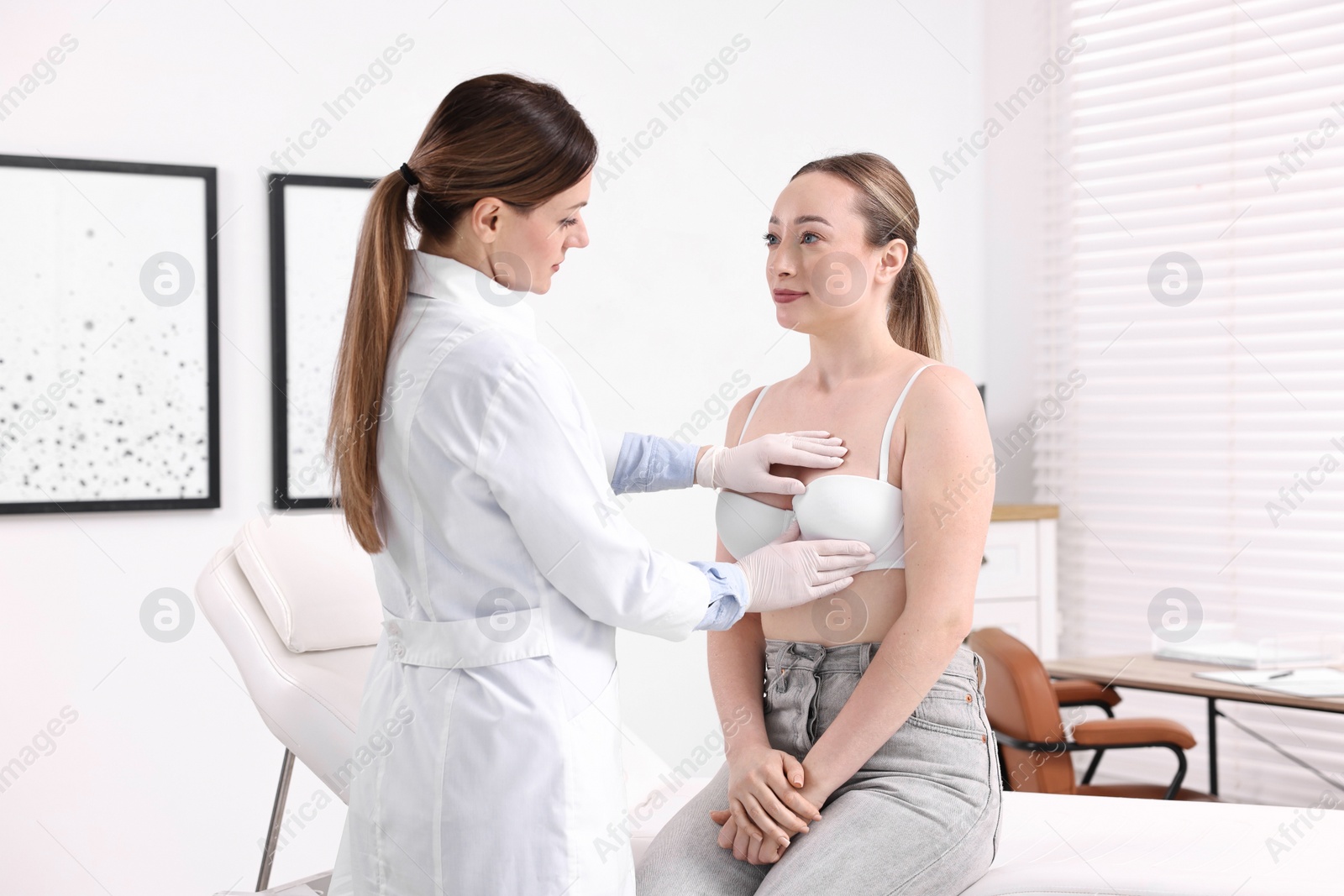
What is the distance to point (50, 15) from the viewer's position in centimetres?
267

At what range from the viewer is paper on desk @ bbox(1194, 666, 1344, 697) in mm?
2383

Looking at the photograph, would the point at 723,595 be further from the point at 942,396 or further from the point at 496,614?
the point at 942,396

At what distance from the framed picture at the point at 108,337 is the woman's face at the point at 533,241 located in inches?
70.7

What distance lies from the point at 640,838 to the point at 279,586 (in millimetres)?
720

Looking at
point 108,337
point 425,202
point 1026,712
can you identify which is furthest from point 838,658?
point 108,337

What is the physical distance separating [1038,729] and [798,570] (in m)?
1.38

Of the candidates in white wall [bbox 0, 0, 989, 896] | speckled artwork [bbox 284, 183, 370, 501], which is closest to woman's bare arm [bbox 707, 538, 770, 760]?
speckled artwork [bbox 284, 183, 370, 501]

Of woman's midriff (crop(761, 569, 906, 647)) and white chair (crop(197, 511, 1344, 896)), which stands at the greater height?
woman's midriff (crop(761, 569, 906, 647))

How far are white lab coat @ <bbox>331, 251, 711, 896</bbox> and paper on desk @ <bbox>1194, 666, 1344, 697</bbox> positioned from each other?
5.99 ft

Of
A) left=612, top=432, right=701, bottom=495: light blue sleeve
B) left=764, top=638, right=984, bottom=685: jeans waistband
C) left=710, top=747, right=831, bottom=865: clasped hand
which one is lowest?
left=710, top=747, right=831, bottom=865: clasped hand

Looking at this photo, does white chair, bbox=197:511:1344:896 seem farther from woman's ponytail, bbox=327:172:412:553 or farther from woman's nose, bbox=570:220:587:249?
woman's nose, bbox=570:220:587:249

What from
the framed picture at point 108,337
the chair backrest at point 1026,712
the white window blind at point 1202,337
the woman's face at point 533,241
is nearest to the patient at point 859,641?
the woman's face at point 533,241

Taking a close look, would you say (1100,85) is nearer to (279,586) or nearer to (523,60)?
(523,60)

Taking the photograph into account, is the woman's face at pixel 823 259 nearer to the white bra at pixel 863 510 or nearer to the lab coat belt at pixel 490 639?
the white bra at pixel 863 510
